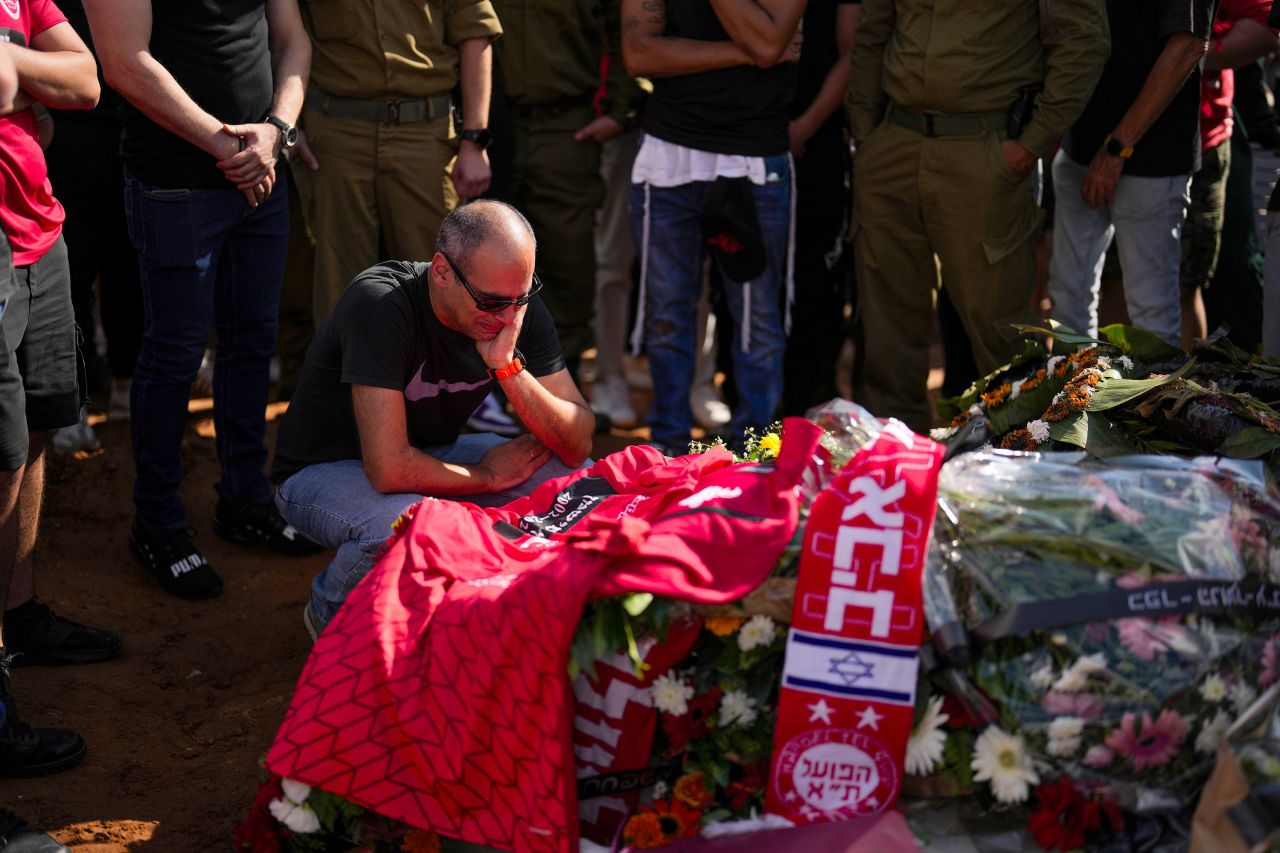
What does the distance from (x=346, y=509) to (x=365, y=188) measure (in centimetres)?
196

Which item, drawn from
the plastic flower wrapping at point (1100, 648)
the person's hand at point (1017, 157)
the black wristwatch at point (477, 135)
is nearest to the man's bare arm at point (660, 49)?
the black wristwatch at point (477, 135)

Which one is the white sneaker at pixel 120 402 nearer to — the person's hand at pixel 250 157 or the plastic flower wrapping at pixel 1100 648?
the person's hand at pixel 250 157

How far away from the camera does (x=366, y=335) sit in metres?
3.70

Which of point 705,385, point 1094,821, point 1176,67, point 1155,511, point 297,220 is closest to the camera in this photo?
point 1094,821

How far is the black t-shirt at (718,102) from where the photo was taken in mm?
5203

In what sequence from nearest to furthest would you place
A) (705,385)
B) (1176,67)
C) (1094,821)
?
(1094,821) < (1176,67) < (705,385)

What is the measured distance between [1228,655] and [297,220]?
4.57m

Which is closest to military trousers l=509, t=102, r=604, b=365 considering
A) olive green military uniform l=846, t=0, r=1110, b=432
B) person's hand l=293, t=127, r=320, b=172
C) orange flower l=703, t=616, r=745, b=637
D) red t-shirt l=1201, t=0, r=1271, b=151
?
person's hand l=293, t=127, r=320, b=172

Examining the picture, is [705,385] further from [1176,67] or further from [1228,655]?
[1228,655]

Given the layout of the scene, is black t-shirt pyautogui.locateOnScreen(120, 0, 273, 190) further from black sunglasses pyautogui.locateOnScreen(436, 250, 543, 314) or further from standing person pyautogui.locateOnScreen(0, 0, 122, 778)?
black sunglasses pyautogui.locateOnScreen(436, 250, 543, 314)

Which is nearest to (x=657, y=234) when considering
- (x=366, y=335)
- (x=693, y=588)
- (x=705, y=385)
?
(x=705, y=385)

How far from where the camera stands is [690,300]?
17.9 feet

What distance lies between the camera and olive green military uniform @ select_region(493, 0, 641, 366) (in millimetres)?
5750

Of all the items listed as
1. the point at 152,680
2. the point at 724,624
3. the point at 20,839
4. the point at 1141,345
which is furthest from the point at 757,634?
the point at 152,680
